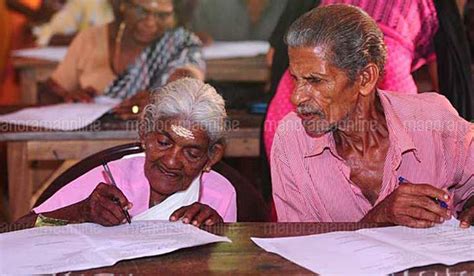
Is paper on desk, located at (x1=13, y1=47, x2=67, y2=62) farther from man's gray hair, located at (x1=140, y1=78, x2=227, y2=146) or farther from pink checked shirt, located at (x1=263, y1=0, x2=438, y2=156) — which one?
man's gray hair, located at (x1=140, y1=78, x2=227, y2=146)

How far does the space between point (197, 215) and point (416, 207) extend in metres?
0.51

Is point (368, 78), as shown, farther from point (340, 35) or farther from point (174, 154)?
point (174, 154)

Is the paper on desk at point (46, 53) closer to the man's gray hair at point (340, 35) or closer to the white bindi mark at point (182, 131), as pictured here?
the white bindi mark at point (182, 131)

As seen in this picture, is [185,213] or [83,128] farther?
[83,128]

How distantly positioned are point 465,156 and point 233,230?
74 centimetres

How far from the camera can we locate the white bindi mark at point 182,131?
2.64 meters

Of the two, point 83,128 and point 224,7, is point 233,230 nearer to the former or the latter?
point 83,128

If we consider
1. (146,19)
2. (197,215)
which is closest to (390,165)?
(197,215)

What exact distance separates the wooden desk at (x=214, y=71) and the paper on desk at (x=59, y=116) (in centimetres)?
157

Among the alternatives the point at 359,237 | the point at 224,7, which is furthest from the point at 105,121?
the point at 224,7

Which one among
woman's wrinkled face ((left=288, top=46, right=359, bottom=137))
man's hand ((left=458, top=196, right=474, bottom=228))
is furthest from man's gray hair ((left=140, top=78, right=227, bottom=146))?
man's hand ((left=458, top=196, right=474, bottom=228))

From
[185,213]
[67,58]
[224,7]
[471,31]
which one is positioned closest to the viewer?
[185,213]

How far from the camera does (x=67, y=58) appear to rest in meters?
5.14

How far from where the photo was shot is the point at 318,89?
8.28 feet
